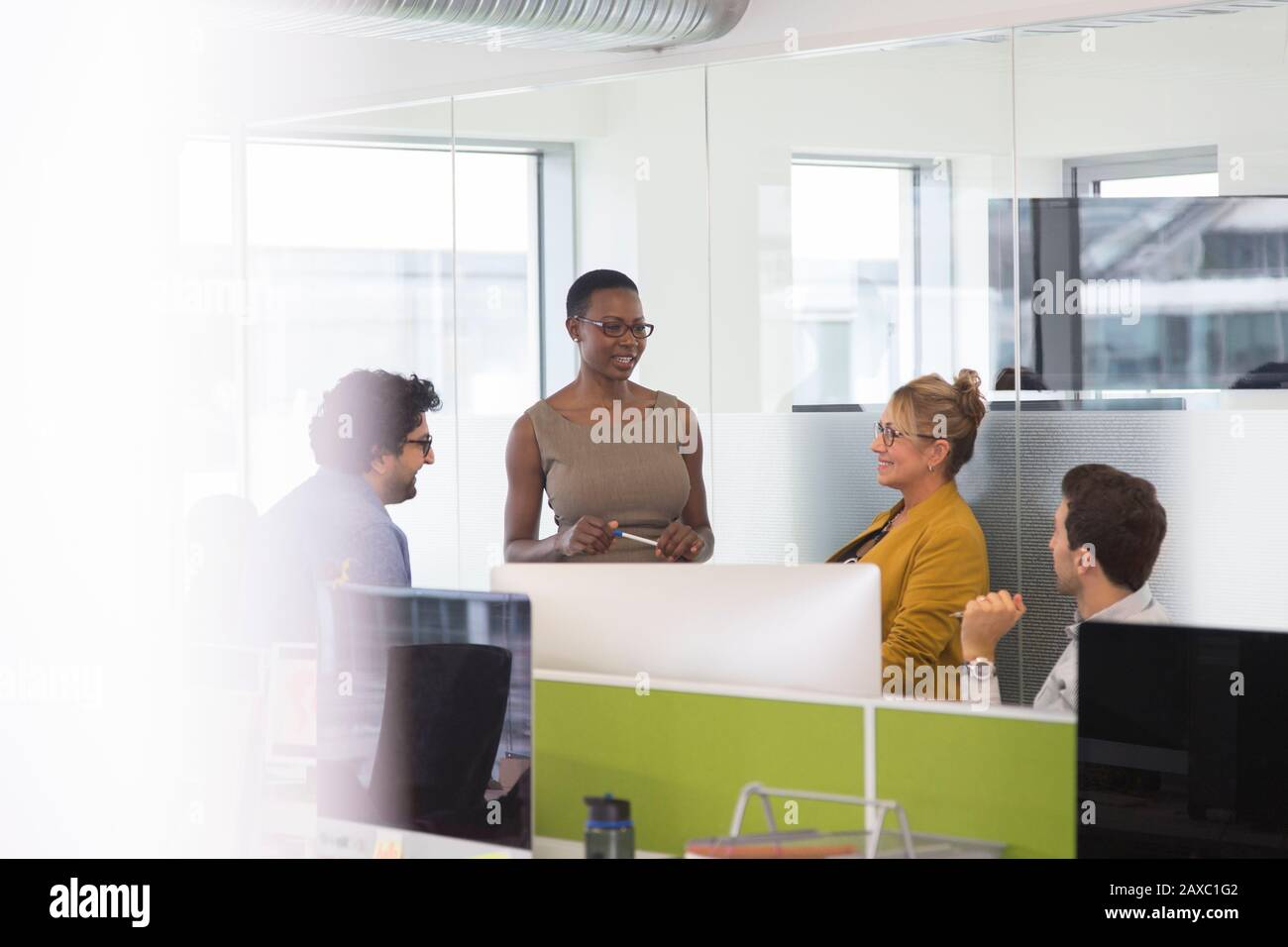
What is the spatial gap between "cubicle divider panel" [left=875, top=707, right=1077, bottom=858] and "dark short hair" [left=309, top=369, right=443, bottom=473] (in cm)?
147

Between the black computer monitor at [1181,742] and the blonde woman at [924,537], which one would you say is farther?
the blonde woman at [924,537]

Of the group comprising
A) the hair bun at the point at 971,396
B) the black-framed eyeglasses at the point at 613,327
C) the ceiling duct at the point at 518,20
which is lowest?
the hair bun at the point at 971,396

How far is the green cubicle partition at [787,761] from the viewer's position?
1.92 metres

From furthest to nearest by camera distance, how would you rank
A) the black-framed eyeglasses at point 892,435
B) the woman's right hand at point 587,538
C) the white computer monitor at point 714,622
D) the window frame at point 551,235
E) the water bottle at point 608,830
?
1. the window frame at point 551,235
2. the black-framed eyeglasses at point 892,435
3. the woman's right hand at point 587,538
4. the white computer monitor at point 714,622
5. the water bottle at point 608,830

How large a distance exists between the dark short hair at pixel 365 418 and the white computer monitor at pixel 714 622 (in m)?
0.93

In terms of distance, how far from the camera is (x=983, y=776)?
1948 mm

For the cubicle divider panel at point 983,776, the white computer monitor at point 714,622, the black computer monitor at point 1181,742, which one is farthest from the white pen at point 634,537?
the black computer monitor at point 1181,742

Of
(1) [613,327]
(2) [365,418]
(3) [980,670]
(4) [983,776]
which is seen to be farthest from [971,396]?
(4) [983,776]

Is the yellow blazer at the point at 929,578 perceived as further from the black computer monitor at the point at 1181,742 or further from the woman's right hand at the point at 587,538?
the black computer monitor at the point at 1181,742

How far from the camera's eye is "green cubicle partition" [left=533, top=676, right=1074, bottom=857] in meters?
1.92

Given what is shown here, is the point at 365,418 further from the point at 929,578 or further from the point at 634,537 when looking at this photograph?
the point at 929,578

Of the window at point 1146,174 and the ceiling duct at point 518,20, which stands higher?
the ceiling duct at point 518,20

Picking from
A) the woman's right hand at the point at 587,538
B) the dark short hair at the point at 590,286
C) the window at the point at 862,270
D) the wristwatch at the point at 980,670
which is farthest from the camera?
the window at the point at 862,270
